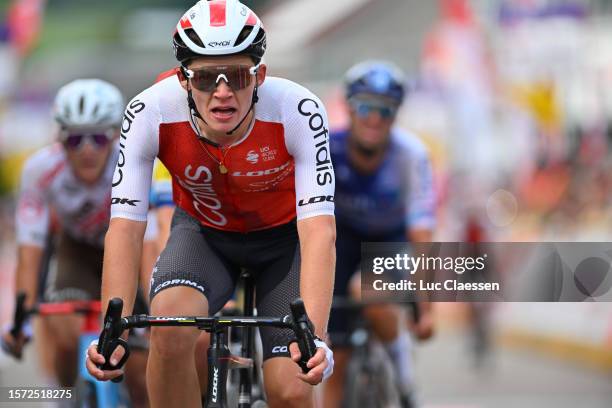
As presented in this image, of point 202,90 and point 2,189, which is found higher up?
point 2,189

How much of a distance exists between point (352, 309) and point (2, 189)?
31.1 metres

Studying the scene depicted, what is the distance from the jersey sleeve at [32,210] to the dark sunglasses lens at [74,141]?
27cm

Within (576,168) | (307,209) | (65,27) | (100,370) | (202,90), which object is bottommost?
(100,370)

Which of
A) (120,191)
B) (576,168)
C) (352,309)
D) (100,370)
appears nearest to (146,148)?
(120,191)

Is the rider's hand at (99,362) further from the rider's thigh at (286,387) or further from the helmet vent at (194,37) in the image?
the helmet vent at (194,37)

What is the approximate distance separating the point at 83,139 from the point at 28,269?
2.69ft

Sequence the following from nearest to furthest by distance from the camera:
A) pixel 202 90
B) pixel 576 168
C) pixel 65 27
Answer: pixel 202 90 → pixel 576 168 → pixel 65 27

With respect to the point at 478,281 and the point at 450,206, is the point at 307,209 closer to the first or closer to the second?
the point at 478,281

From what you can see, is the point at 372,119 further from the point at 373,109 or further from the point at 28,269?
the point at 28,269

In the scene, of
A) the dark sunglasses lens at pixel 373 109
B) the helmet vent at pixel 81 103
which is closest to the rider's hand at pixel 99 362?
the helmet vent at pixel 81 103

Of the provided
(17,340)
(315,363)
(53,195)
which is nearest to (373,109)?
(53,195)

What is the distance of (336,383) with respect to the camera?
8328mm

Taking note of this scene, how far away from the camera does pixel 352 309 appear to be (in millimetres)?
8648
